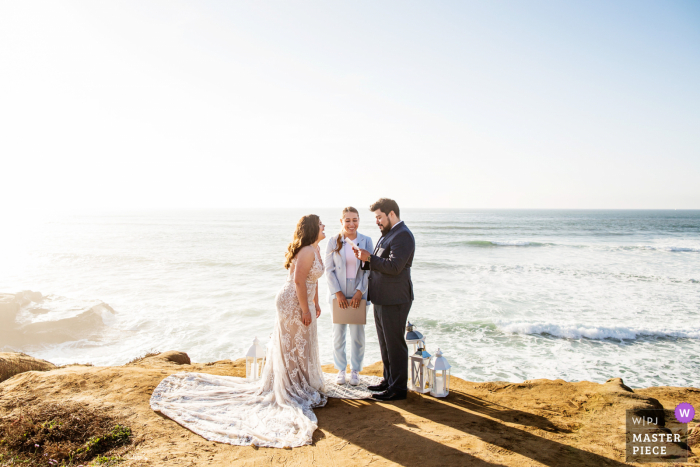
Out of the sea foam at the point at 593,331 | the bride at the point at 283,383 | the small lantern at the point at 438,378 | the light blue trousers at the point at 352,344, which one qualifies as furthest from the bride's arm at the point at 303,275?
the sea foam at the point at 593,331

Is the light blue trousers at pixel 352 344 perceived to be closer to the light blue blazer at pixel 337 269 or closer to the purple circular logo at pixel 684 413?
the light blue blazer at pixel 337 269

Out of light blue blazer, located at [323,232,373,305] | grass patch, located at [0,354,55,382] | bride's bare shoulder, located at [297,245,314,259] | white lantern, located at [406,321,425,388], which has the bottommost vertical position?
grass patch, located at [0,354,55,382]

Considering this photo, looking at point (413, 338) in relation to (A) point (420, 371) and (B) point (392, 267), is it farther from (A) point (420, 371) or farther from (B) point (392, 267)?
(B) point (392, 267)

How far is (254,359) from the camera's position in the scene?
4.95 meters

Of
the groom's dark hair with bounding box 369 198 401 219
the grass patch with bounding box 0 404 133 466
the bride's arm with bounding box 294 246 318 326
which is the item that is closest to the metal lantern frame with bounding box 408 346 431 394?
the bride's arm with bounding box 294 246 318 326

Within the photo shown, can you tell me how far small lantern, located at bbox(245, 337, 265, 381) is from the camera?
16.2 ft

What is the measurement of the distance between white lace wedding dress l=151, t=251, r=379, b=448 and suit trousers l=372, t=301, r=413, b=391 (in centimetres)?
46

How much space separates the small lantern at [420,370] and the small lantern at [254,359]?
202 centimetres

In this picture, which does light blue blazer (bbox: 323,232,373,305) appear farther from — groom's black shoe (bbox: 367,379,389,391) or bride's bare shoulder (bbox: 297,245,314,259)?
groom's black shoe (bbox: 367,379,389,391)

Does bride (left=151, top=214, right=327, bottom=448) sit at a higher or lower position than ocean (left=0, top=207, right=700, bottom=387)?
higher

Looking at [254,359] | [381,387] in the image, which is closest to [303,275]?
[254,359]

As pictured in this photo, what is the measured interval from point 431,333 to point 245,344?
14.6 feet

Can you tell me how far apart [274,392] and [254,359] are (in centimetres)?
81

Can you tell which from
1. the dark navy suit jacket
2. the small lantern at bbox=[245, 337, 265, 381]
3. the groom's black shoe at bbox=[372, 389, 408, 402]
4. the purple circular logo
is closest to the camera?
the purple circular logo
